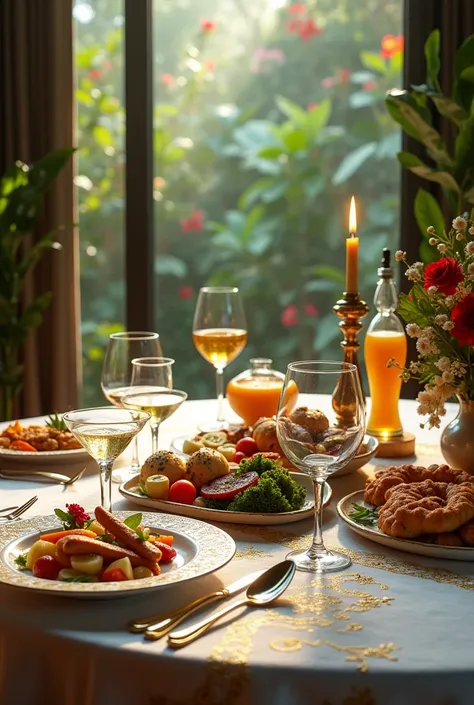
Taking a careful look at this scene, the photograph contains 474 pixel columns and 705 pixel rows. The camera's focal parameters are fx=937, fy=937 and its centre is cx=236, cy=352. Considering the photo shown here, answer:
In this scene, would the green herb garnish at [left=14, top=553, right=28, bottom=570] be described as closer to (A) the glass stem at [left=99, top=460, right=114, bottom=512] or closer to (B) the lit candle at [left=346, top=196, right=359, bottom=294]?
(A) the glass stem at [left=99, top=460, right=114, bottom=512]

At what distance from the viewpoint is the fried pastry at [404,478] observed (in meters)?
1.42

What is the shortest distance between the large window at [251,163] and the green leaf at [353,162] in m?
0.01

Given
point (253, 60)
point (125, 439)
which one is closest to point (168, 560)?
point (125, 439)

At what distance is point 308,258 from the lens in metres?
4.43

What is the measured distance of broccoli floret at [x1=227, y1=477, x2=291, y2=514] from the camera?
4.62ft

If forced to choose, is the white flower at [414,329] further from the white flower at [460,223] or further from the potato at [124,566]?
the potato at [124,566]

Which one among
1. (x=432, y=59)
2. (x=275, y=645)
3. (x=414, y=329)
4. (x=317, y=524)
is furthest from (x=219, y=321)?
(x=432, y=59)

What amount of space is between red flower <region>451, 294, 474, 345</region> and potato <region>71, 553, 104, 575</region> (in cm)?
67

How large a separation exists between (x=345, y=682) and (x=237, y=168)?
12.2 feet

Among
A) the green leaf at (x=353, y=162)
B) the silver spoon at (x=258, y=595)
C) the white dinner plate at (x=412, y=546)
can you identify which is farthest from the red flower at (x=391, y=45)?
the silver spoon at (x=258, y=595)

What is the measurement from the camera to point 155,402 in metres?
1.65

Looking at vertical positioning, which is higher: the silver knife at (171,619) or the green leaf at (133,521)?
the green leaf at (133,521)

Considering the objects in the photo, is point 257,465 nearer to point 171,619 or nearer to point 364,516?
point 364,516

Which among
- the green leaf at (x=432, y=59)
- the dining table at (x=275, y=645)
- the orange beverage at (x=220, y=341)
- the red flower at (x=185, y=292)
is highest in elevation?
the green leaf at (x=432, y=59)
